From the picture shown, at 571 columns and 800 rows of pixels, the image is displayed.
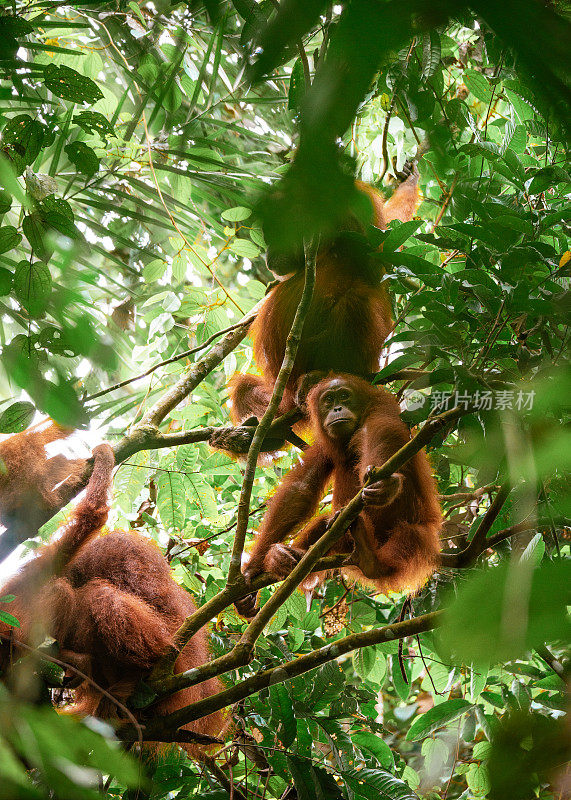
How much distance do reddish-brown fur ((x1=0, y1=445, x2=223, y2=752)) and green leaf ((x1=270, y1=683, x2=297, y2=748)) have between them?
404mm

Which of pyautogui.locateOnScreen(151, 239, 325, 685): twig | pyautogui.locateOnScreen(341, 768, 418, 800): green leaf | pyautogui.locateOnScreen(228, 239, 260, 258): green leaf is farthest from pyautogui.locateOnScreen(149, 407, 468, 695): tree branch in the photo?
pyautogui.locateOnScreen(228, 239, 260, 258): green leaf

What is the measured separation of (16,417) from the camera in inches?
68.7

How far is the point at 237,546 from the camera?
1.87m

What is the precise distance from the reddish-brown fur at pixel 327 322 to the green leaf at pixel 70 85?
1400 millimetres

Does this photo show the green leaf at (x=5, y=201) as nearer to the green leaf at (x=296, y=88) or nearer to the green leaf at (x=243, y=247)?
the green leaf at (x=296, y=88)

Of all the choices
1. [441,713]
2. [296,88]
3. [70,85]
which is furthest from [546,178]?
[441,713]

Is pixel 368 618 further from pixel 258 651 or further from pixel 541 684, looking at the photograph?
pixel 541 684

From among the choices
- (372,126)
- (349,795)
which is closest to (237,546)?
(349,795)

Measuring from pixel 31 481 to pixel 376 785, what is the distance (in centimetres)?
143

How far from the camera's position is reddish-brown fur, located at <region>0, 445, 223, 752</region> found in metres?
2.06

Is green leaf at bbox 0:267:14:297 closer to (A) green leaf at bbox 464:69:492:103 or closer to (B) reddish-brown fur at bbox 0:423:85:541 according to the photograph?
(B) reddish-brown fur at bbox 0:423:85:541

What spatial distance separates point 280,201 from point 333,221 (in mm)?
39

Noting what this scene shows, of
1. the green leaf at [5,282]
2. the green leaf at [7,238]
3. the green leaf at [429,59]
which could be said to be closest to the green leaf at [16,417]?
the green leaf at [7,238]

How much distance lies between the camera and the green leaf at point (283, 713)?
1.89 m
